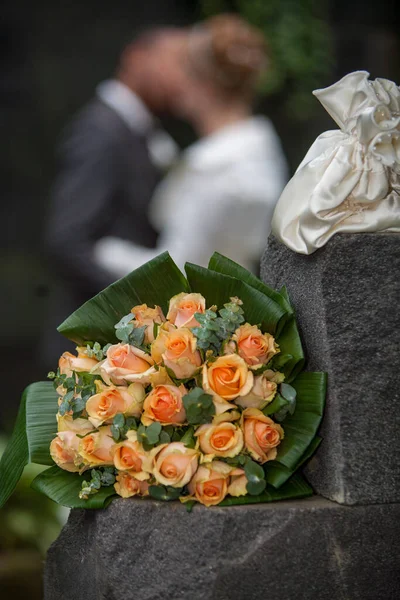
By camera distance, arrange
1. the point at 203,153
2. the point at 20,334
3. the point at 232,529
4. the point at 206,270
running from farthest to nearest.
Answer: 1. the point at 20,334
2. the point at 203,153
3. the point at 206,270
4. the point at 232,529

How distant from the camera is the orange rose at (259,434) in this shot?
4.10 ft

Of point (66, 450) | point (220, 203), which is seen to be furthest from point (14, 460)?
point (220, 203)

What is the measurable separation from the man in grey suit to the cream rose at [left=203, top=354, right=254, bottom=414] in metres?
1.77

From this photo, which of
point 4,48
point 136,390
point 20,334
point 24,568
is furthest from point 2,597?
point 4,48

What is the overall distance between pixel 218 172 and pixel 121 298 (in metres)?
1.58

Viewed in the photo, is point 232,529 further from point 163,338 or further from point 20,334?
point 20,334

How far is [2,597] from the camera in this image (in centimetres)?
222

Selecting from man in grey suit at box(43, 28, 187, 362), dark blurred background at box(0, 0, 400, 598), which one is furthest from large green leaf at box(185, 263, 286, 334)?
dark blurred background at box(0, 0, 400, 598)

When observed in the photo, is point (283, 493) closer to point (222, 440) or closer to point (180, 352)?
point (222, 440)

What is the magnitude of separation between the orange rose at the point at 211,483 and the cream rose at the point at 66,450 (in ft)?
0.65

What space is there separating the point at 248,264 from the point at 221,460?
179 centimetres

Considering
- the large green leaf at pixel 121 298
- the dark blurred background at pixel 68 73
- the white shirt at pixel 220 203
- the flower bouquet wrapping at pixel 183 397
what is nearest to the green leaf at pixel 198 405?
the flower bouquet wrapping at pixel 183 397

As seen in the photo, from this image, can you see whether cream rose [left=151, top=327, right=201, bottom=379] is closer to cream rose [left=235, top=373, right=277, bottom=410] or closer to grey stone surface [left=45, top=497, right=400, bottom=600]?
cream rose [left=235, top=373, right=277, bottom=410]

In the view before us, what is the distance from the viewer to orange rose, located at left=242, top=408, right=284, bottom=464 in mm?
1250
